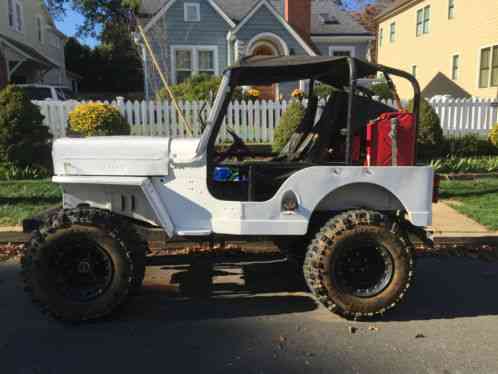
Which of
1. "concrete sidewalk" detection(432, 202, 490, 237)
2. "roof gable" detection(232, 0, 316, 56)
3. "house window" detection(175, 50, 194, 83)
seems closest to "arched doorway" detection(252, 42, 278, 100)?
"roof gable" detection(232, 0, 316, 56)

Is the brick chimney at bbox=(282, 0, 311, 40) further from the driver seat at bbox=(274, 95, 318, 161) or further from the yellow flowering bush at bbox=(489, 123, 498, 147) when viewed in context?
the driver seat at bbox=(274, 95, 318, 161)

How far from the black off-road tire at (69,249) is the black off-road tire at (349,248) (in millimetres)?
1428

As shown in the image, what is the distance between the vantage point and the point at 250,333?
11.3ft

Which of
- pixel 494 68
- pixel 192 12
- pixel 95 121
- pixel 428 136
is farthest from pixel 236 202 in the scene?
pixel 192 12

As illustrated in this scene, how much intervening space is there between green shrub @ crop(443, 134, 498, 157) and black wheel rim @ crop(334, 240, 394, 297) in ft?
26.3

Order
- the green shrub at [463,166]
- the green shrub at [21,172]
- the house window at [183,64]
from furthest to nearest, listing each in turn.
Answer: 1. the house window at [183,64]
2. the green shrub at [463,166]
3. the green shrub at [21,172]

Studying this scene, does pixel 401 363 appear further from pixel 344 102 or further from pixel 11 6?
pixel 11 6

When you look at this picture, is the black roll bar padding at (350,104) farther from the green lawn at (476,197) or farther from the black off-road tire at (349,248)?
the green lawn at (476,197)

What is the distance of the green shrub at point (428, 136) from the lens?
1023 centimetres

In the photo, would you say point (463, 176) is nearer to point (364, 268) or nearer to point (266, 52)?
point (364, 268)

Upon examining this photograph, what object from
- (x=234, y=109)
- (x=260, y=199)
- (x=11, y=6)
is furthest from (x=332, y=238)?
(x=11, y=6)

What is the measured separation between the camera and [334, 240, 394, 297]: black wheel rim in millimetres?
3623

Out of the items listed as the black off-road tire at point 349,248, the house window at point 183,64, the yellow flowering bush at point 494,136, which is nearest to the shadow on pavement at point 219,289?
the black off-road tire at point 349,248

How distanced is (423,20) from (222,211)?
24401 millimetres
